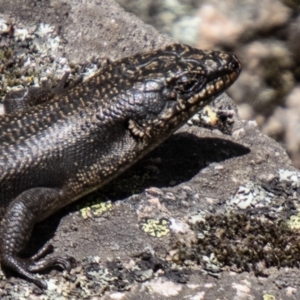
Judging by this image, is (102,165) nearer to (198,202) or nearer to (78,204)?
(78,204)

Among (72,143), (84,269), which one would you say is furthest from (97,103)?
(84,269)

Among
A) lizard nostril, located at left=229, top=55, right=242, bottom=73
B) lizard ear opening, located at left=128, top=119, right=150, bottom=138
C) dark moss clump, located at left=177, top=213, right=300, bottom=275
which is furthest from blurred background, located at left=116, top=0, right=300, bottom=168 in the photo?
dark moss clump, located at left=177, top=213, right=300, bottom=275

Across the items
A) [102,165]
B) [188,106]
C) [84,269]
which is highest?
[188,106]

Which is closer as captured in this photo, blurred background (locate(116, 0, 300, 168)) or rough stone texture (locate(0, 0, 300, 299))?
rough stone texture (locate(0, 0, 300, 299))

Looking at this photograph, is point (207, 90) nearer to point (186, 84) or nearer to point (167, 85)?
point (186, 84)

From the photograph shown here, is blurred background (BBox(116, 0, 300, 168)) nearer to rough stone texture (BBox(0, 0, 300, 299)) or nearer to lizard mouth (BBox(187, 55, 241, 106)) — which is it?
rough stone texture (BBox(0, 0, 300, 299))

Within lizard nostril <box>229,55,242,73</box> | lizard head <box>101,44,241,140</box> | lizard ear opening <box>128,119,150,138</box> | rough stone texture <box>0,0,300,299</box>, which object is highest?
lizard nostril <box>229,55,242,73</box>
